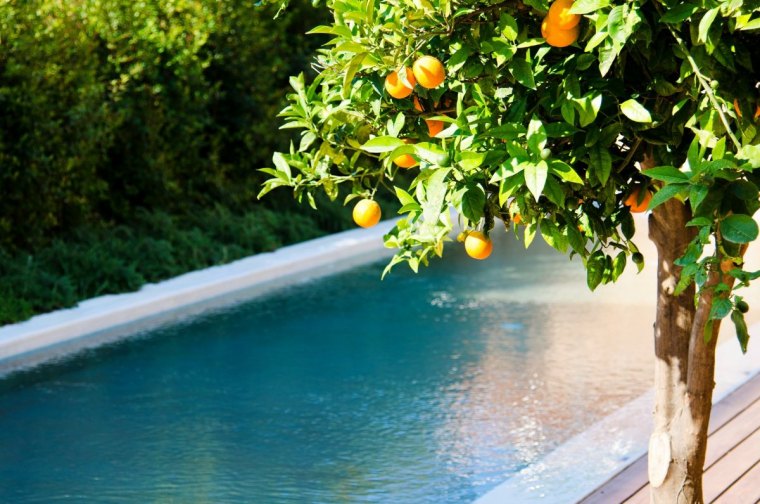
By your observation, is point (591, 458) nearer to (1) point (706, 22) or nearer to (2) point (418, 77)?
(2) point (418, 77)

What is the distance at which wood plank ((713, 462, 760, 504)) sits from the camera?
4324 millimetres

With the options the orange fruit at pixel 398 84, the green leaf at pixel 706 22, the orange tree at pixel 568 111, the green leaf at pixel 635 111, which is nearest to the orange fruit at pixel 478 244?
the orange tree at pixel 568 111

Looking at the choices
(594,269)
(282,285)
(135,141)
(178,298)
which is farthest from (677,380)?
(135,141)

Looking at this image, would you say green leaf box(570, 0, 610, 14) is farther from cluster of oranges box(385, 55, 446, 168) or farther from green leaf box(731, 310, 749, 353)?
green leaf box(731, 310, 749, 353)

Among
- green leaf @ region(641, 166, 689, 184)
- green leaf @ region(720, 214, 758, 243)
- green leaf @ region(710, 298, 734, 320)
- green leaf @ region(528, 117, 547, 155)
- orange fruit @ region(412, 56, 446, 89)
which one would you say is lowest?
green leaf @ region(710, 298, 734, 320)

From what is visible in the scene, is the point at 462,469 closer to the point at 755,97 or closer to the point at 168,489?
the point at 168,489

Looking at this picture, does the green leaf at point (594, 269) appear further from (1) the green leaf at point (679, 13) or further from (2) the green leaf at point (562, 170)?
(1) the green leaf at point (679, 13)

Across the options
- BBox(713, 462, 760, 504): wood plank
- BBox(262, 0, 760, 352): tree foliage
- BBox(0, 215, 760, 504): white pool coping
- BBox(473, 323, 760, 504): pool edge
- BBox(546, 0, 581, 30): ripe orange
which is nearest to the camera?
BBox(262, 0, 760, 352): tree foliage

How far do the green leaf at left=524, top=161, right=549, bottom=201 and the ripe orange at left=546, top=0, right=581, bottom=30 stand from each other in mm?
325

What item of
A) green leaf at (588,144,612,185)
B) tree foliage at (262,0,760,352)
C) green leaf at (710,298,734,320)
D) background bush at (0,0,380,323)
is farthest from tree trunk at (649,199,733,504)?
background bush at (0,0,380,323)

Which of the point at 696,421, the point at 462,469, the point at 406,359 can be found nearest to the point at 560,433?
the point at 462,469

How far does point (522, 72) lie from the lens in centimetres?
233

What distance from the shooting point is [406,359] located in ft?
25.5

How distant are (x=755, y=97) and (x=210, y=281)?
7.59m
